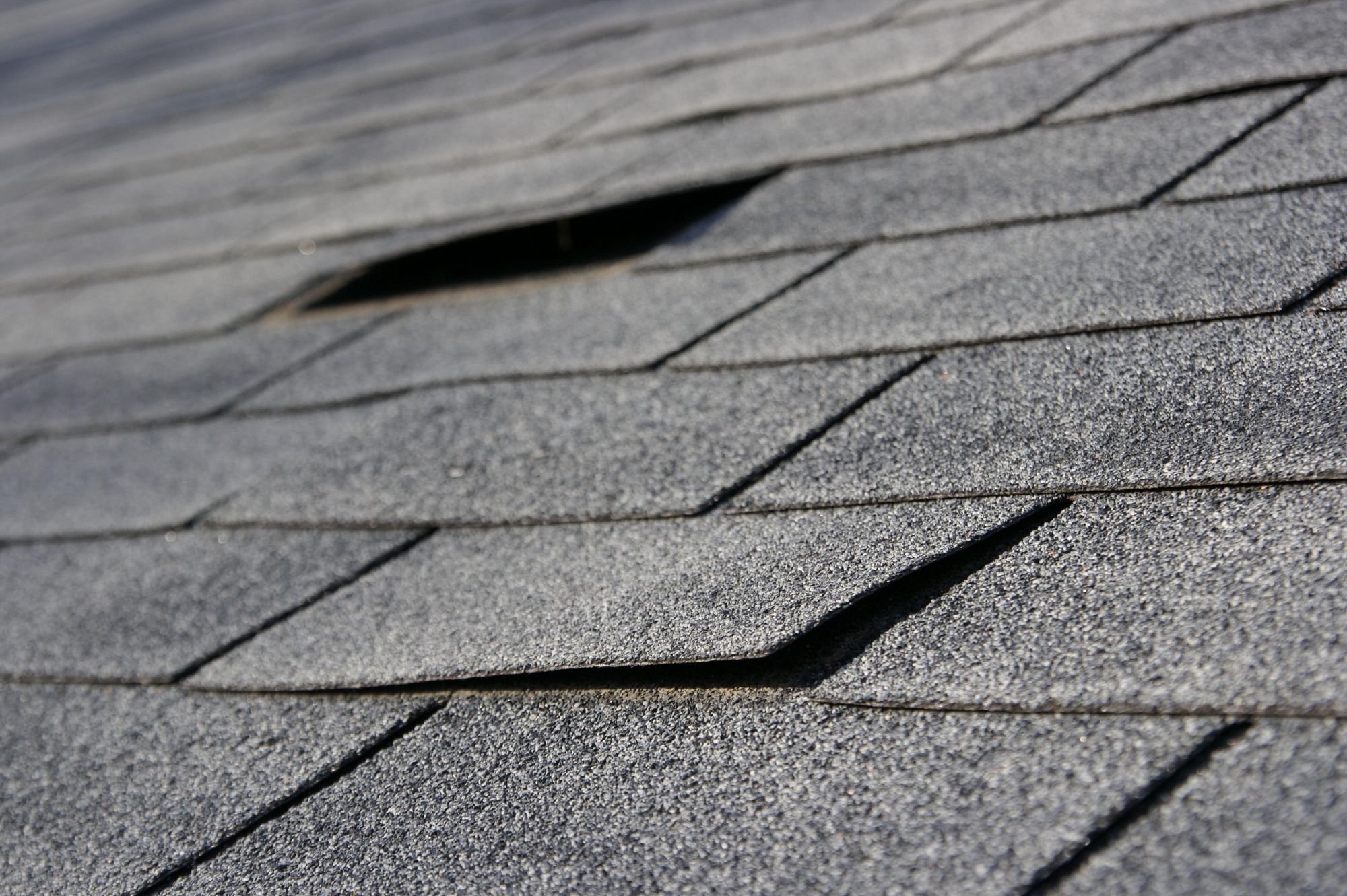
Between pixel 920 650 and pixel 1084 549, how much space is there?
19 centimetres

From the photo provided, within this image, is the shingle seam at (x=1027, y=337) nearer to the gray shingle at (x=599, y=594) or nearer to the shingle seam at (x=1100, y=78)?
the gray shingle at (x=599, y=594)

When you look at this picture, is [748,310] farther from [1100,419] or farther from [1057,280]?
[1100,419]

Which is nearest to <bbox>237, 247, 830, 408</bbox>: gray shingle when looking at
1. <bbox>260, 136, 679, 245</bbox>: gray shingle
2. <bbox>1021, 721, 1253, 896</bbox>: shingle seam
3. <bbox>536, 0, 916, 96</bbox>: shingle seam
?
<bbox>260, 136, 679, 245</bbox>: gray shingle

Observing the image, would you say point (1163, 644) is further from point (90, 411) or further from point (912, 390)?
point (90, 411)

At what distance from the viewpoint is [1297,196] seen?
1.86 metres

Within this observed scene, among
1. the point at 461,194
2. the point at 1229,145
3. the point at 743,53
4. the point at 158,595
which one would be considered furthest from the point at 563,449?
the point at 743,53

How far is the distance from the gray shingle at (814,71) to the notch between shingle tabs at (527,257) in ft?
1.43

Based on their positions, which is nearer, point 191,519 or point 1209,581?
point 1209,581

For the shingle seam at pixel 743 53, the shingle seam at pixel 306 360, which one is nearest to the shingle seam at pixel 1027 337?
the shingle seam at pixel 306 360

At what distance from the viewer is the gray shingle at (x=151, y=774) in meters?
1.46

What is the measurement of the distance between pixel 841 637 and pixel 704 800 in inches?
9.1

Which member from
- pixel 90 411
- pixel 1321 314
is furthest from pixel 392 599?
pixel 90 411

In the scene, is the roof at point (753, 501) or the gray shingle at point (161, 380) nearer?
the roof at point (753, 501)

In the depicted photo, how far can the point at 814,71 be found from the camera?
10.2 feet
